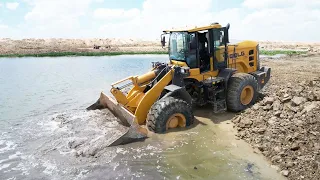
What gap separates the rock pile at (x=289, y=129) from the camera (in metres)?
6.52

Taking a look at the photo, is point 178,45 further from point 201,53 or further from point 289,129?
point 289,129

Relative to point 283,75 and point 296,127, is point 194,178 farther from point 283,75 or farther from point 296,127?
point 283,75

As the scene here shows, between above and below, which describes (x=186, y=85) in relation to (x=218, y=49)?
below

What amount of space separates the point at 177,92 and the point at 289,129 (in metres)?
3.26

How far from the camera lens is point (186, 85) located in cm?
1020

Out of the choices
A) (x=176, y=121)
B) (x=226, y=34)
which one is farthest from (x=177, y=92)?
(x=226, y=34)

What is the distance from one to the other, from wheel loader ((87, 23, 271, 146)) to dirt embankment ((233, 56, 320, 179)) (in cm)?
95

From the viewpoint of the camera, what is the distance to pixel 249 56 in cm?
1152

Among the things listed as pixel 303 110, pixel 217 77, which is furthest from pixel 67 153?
pixel 303 110

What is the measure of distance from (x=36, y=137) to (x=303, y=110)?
25.5ft

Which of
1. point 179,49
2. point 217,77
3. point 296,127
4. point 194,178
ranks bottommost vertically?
point 194,178

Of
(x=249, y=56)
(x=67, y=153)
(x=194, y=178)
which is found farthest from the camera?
(x=249, y=56)

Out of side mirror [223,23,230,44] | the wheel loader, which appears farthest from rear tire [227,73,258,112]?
side mirror [223,23,230,44]

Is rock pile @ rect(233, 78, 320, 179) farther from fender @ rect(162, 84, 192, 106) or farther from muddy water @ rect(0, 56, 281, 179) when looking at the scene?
fender @ rect(162, 84, 192, 106)
